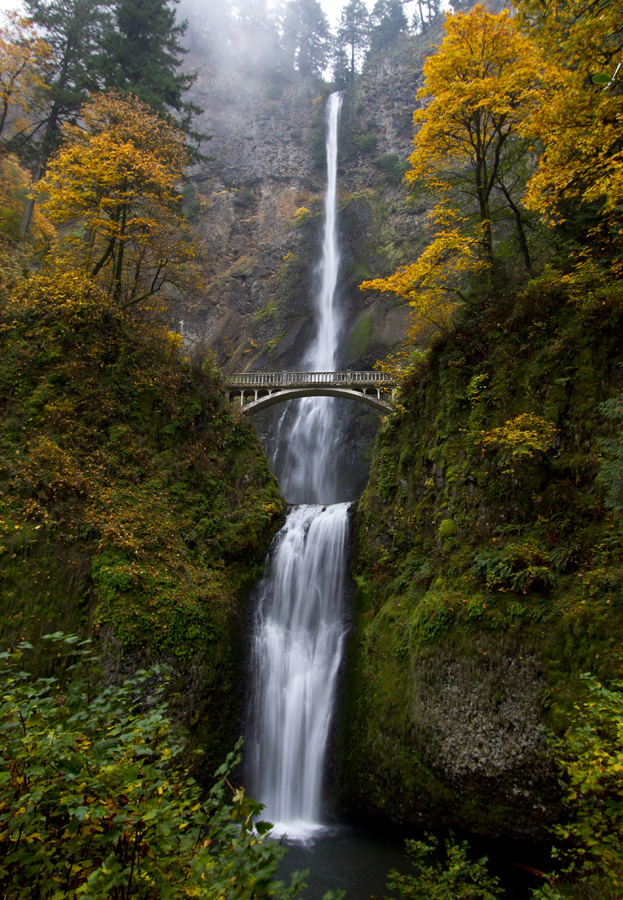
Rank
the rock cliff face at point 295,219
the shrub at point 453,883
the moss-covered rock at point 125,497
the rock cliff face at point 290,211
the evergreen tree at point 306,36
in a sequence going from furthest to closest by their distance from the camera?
the evergreen tree at point 306,36 → the rock cliff face at point 290,211 → the rock cliff face at point 295,219 → the moss-covered rock at point 125,497 → the shrub at point 453,883

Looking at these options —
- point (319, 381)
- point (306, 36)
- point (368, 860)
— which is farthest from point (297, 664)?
point (306, 36)

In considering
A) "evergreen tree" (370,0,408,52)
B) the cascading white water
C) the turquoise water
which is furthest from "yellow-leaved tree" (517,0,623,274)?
"evergreen tree" (370,0,408,52)

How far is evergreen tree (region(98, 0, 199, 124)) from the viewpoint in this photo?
56.6 feet

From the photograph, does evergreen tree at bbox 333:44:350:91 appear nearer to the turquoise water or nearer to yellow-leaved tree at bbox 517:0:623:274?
yellow-leaved tree at bbox 517:0:623:274

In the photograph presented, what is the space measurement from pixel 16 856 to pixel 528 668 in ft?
24.2

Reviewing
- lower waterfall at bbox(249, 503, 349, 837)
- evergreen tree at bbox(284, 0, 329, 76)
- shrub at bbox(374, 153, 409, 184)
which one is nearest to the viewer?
lower waterfall at bbox(249, 503, 349, 837)

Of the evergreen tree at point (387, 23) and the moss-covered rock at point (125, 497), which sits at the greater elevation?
the evergreen tree at point (387, 23)

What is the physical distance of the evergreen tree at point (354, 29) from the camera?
47.0 meters

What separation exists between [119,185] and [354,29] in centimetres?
4970

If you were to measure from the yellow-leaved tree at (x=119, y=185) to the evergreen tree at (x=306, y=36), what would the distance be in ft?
141

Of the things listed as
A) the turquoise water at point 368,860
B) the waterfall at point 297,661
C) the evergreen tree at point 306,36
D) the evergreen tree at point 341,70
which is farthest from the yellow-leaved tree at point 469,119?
the evergreen tree at point 306,36

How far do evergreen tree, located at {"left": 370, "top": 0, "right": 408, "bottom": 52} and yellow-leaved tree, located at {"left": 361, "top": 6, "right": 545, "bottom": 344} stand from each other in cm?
4396

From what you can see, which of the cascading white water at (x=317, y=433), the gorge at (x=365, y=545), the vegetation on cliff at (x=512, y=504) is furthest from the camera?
the cascading white water at (x=317, y=433)

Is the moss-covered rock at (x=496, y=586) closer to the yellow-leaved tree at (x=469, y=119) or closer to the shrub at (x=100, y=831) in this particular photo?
the yellow-leaved tree at (x=469, y=119)
